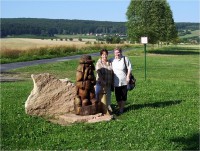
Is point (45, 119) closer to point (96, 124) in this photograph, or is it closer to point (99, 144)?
point (96, 124)

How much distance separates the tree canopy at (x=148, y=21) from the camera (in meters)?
67.8

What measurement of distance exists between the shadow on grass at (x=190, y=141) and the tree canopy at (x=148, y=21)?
5929 centimetres

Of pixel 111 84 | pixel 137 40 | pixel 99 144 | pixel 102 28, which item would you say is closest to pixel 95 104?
pixel 111 84

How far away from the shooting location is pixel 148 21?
68.9 meters

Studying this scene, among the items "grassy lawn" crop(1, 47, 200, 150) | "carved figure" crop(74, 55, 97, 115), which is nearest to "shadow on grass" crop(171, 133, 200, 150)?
"grassy lawn" crop(1, 47, 200, 150)

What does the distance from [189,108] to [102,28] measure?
14247 cm

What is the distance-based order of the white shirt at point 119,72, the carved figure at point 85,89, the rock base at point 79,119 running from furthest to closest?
the white shirt at point 119,72
the carved figure at point 85,89
the rock base at point 79,119

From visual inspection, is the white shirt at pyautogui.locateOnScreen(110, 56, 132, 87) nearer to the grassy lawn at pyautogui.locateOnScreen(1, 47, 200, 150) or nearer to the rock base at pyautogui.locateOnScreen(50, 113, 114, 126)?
the grassy lawn at pyautogui.locateOnScreen(1, 47, 200, 150)

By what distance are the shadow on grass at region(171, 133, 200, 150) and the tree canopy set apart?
59290 millimetres

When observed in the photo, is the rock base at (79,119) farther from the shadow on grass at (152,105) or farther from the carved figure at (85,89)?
the shadow on grass at (152,105)

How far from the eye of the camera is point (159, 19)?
70.1 meters

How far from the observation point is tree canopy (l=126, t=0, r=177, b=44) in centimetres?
6781

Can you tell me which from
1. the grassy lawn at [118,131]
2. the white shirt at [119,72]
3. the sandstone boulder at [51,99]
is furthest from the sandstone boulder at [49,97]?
the white shirt at [119,72]

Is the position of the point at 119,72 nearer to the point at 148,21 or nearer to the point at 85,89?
the point at 85,89
